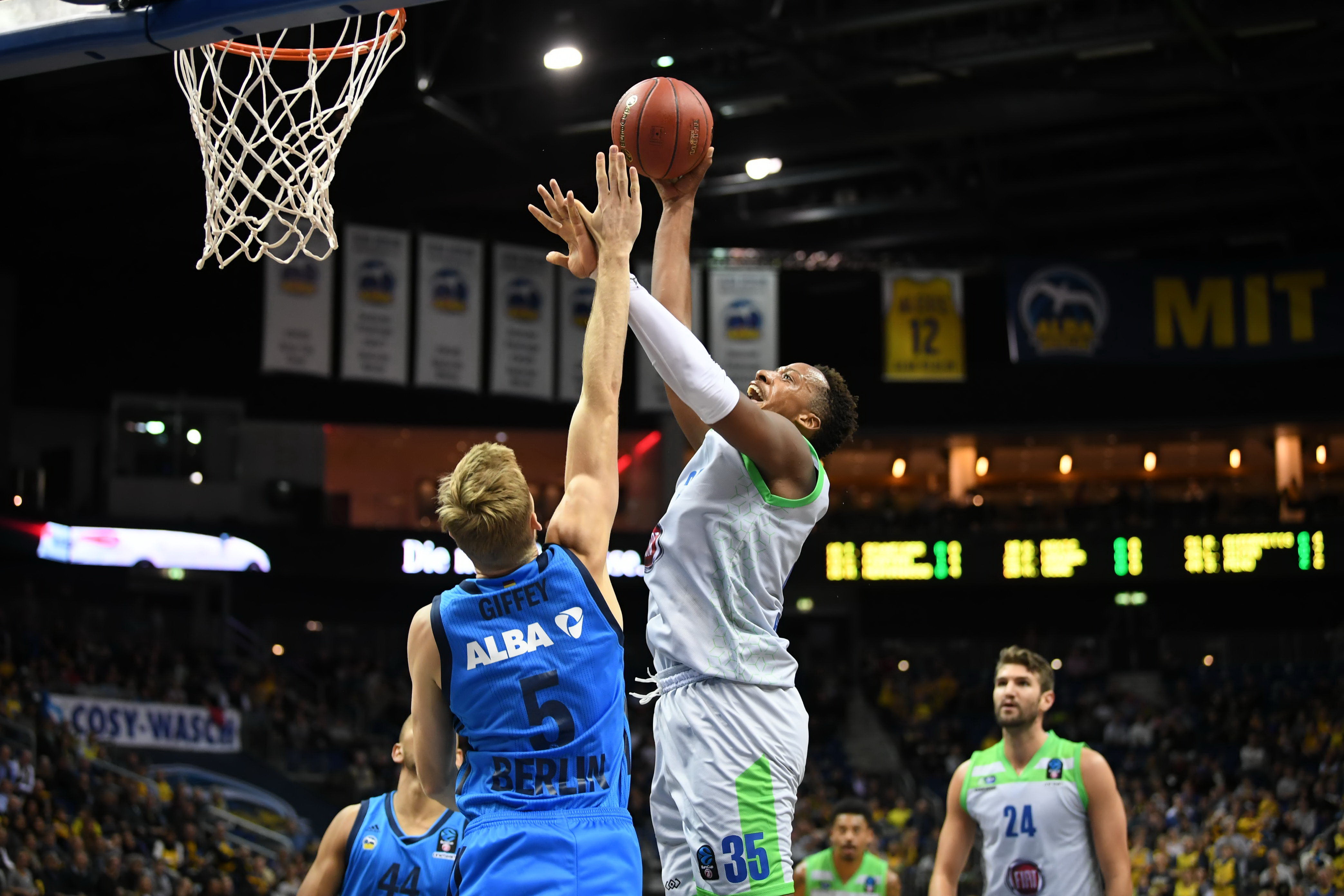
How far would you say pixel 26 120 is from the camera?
69.1ft

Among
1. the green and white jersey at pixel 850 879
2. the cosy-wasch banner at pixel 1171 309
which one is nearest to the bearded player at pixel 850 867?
the green and white jersey at pixel 850 879

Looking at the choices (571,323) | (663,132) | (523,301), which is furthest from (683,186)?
(571,323)

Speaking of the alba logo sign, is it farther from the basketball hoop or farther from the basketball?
the basketball hoop

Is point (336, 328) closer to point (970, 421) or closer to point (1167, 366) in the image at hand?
point (970, 421)

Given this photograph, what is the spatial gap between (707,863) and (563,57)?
14.5m

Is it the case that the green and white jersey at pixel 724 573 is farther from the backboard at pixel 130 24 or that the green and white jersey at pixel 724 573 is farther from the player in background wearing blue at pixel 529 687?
the backboard at pixel 130 24

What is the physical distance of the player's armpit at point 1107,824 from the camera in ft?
20.0

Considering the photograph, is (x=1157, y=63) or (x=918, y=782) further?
(x=918, y=782)

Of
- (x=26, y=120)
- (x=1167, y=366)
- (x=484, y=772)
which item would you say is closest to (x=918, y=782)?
(x=1167, y=366)

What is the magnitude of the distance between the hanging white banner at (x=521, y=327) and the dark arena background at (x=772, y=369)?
0.07m

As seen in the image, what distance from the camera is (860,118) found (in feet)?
65.9

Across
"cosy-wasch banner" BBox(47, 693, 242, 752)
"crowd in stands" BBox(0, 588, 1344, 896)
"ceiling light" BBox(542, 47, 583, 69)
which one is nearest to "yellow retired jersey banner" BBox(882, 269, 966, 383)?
"crowd in stands" BBox(0, 588, 1344, 896)

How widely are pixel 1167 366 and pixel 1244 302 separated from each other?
19.5 ft

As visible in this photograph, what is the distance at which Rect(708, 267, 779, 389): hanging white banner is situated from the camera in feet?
71.4
